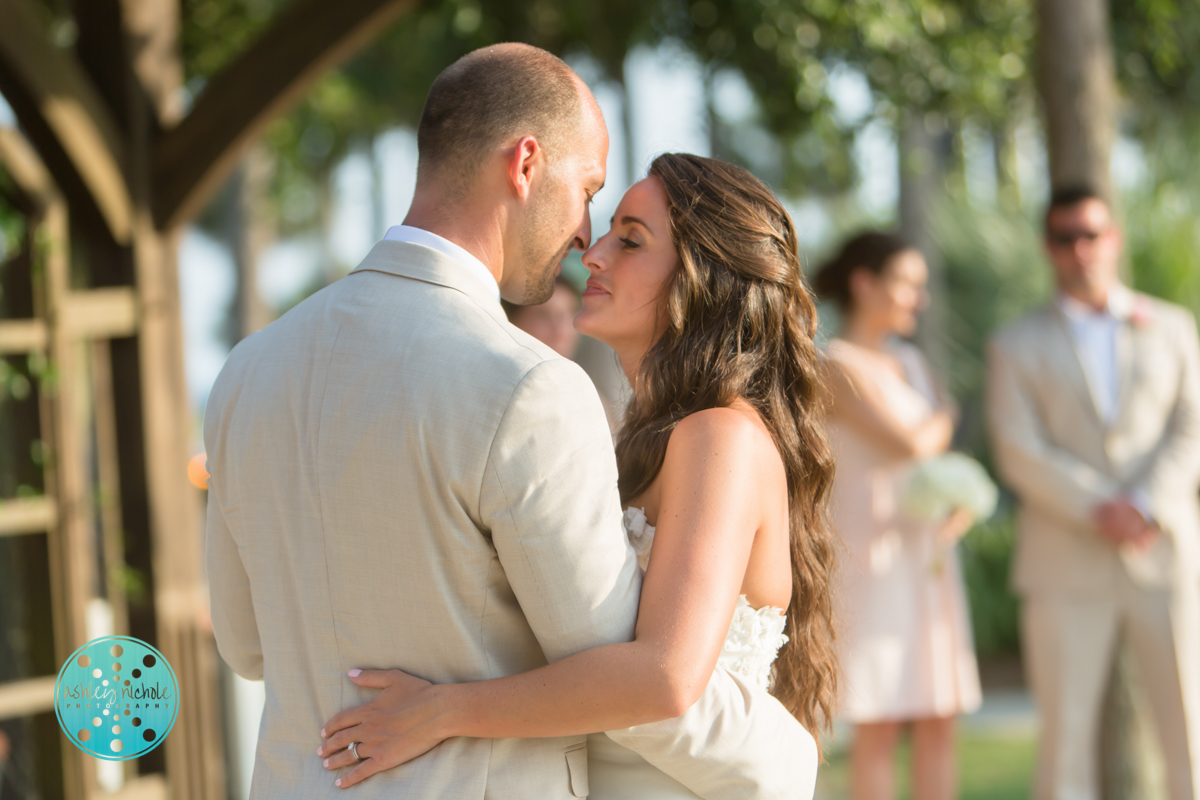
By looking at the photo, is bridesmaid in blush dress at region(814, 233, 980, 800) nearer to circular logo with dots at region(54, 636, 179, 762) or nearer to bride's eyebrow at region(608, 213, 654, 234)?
bride's eyebrow at region(608, 213, 654, 234)

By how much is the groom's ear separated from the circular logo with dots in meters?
0.97

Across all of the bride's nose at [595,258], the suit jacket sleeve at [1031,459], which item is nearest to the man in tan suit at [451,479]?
the bride's nose at [595,258]

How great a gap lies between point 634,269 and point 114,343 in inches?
103

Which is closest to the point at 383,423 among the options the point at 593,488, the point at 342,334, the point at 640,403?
the point at 342,334

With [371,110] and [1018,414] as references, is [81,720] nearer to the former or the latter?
[1018,414]

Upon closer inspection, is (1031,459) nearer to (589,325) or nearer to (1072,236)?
(1072,236)

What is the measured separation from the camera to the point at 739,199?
210 cm

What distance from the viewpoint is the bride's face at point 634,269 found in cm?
212

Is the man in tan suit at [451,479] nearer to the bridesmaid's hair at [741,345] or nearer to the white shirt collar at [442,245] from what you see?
the white shirt collar at [442,245]

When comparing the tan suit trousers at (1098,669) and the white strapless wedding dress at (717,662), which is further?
the tan suit trousers at (1098,669)

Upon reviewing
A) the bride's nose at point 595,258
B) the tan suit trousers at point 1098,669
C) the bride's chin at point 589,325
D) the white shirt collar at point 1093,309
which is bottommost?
the tan suit trousers at point 1098,669

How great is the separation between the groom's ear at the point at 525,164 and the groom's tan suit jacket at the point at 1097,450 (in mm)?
3155

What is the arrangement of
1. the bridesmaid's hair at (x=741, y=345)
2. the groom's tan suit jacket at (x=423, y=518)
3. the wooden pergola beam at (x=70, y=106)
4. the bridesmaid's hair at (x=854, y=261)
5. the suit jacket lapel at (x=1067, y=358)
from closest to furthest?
the groom's tan suit jacket at (x=423, y=518) < the bridesmaid's hair at (x=741, y=345) < the wooden pergola beam at (x=70, y=106) < the suit jacket lapel at (x=1067, y=358) < the bridesmaid's hair at (x=854, y=261)

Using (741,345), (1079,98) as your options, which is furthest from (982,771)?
(741,345)
